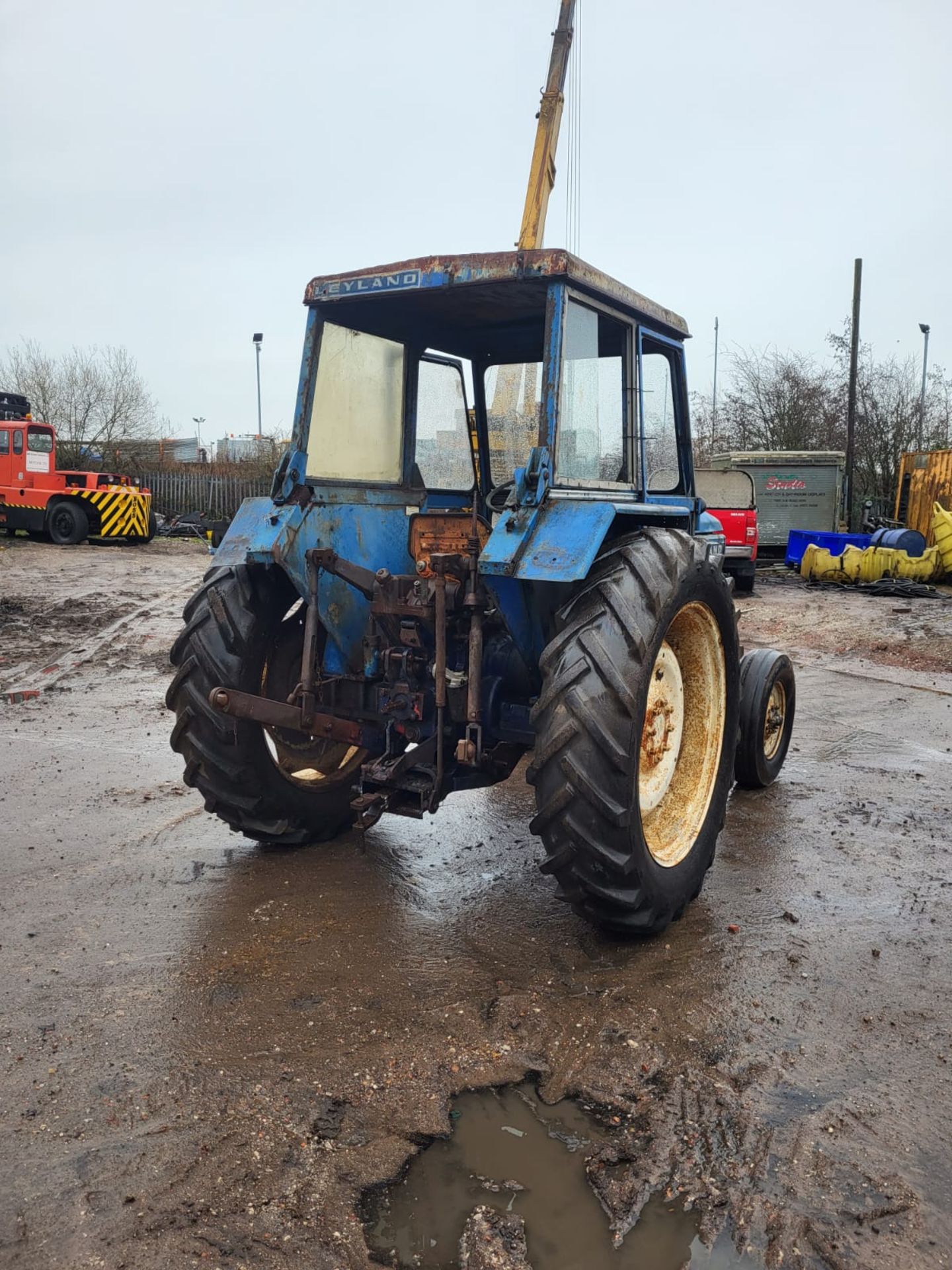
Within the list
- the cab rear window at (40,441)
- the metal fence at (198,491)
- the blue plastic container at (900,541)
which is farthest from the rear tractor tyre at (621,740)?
the metal fence at (198,491)

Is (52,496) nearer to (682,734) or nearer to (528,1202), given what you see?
(682,734)

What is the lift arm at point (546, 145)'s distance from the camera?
13.6 metres

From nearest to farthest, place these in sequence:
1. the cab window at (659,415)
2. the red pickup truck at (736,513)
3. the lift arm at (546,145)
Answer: the cab window at (659,415) < the lift arm at (546,145) < the red pickup truck at (736,513)

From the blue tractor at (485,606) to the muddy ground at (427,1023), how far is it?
39 centimetres

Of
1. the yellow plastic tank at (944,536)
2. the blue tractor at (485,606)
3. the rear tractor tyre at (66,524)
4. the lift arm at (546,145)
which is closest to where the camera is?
the blue tractor at (485,606)

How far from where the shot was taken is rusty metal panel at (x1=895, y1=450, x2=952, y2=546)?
19422 mm

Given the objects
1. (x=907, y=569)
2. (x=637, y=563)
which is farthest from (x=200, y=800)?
(x=907, y=569)

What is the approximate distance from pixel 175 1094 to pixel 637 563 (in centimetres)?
211

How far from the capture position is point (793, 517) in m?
22.1

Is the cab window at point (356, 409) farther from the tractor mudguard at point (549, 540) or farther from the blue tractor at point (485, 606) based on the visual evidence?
the tractor mudguard at point (549, 540)

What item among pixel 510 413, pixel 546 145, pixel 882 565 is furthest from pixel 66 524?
pixel 510 413

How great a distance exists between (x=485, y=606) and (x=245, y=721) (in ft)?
3.61

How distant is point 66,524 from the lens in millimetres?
20812

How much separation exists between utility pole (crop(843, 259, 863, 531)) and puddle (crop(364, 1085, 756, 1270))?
2266 cm
